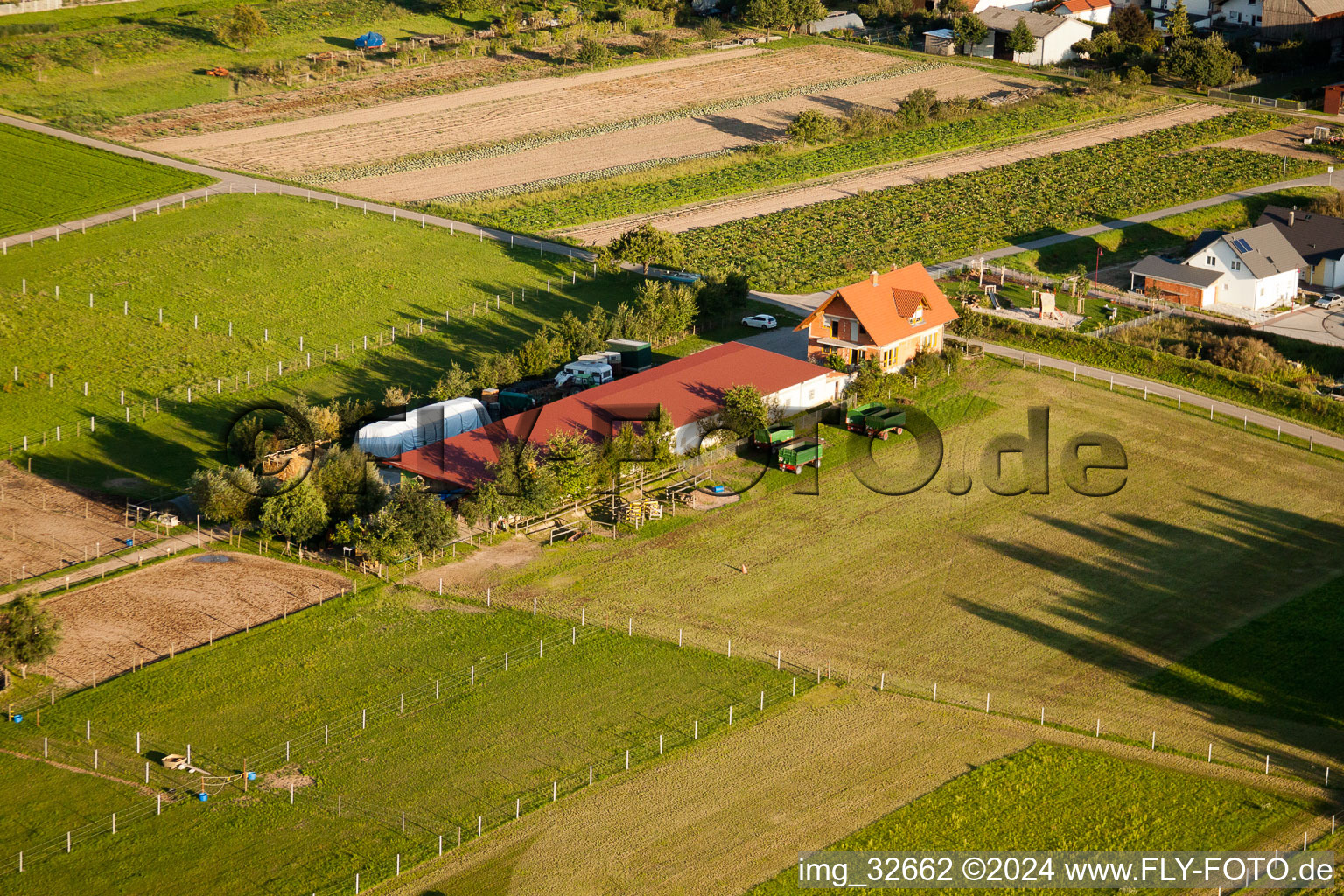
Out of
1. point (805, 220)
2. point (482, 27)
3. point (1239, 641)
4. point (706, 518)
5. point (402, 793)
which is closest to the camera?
point (402, 793)

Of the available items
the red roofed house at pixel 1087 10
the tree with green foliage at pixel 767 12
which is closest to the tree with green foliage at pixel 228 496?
the tree with green foliage at pixel 767 12

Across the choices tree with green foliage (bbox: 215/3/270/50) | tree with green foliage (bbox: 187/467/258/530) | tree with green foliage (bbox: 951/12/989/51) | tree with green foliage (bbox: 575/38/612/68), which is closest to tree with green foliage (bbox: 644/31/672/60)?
tree with green foliage (bbox: 575/38/612/68)

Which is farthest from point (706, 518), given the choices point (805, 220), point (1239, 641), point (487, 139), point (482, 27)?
point (482, 27)

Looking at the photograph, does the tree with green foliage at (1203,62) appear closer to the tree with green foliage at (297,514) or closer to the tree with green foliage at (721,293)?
the tree with green foliage at (721,293)

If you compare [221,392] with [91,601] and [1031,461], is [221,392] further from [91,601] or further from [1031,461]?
[1031,461]

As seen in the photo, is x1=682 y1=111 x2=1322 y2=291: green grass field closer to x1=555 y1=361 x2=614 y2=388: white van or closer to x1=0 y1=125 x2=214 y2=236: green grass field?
x1=555 y1=361 x2=614 y2=388: white van

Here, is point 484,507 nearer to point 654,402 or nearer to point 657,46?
point 654,402
